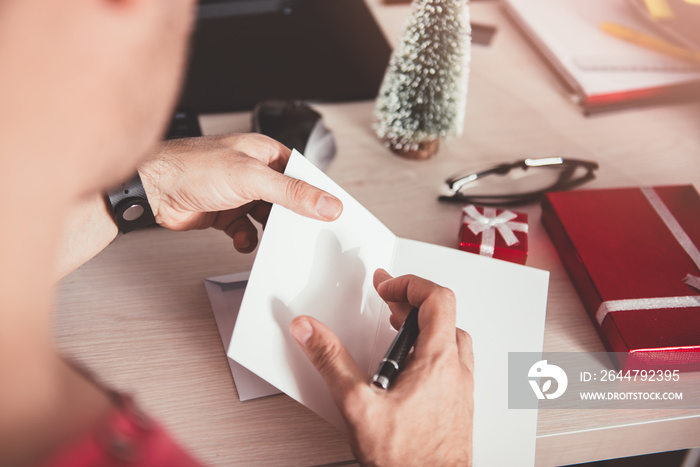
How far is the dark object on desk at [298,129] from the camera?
85 centimetres

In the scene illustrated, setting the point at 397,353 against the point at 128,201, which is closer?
the point at 397,353

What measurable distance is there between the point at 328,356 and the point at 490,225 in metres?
0.34

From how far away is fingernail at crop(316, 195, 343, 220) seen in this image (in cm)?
64

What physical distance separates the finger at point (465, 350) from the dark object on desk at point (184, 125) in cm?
51

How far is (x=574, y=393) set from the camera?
0.66m

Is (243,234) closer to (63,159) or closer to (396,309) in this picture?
(396,309)

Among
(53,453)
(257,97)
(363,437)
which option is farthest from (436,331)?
(257,97)

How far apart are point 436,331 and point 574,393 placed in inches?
8.6

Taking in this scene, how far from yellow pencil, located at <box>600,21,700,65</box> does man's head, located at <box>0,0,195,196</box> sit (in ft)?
3.37

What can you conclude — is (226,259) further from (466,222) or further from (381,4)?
(381,4)

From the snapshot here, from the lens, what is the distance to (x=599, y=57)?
3.60ft

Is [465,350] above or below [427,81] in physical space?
below

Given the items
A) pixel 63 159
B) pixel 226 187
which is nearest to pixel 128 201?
pixel 226 187

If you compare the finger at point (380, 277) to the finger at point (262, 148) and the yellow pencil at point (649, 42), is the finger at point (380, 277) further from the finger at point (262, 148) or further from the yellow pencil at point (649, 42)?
the yellow pencil at point (649, 42)
